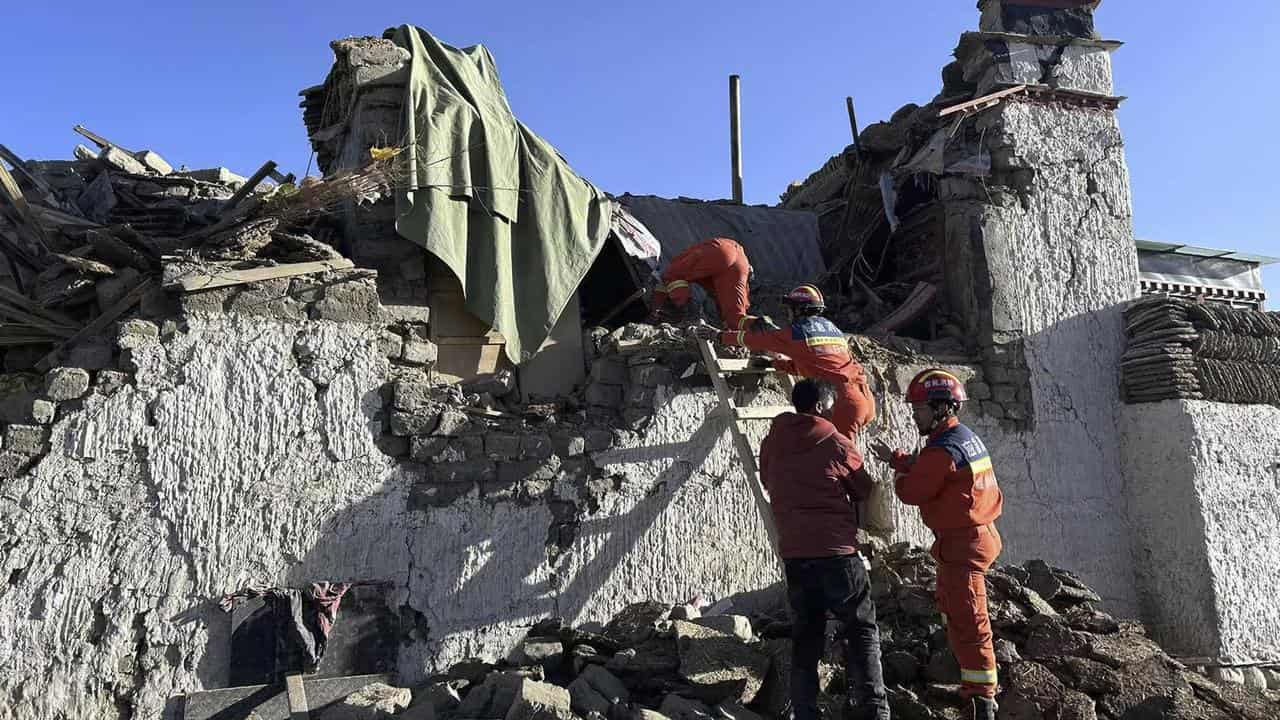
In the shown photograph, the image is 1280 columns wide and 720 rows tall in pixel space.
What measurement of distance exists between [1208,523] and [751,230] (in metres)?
4.31

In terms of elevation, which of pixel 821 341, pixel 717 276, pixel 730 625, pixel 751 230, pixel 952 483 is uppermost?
pixel 751 230

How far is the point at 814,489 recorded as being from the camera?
15.1 ft

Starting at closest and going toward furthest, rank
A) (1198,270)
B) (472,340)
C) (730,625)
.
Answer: (730,625), (472,340), (1198,270)

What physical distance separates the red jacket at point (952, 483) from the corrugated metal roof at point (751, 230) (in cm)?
393

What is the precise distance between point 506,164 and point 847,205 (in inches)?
162

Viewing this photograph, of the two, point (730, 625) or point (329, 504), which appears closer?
point (730, 625)

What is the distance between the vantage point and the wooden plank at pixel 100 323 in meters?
5.54

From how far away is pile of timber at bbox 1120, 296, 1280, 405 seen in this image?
7.52 metres

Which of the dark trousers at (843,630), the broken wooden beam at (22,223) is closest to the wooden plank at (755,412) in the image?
the dark trousers at (843,630)

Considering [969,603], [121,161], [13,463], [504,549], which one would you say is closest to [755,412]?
[504,549]

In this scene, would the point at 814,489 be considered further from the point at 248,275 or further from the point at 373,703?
the point at 248,275

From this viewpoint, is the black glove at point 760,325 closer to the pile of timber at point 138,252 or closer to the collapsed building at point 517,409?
the collapsed building at point 517,409

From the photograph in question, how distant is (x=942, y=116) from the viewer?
26.6ft

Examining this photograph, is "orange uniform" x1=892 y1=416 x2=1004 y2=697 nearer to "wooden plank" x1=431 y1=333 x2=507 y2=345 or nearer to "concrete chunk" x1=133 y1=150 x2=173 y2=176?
"wooden plank" x1=431 y1=333 x2=507 y2=345
